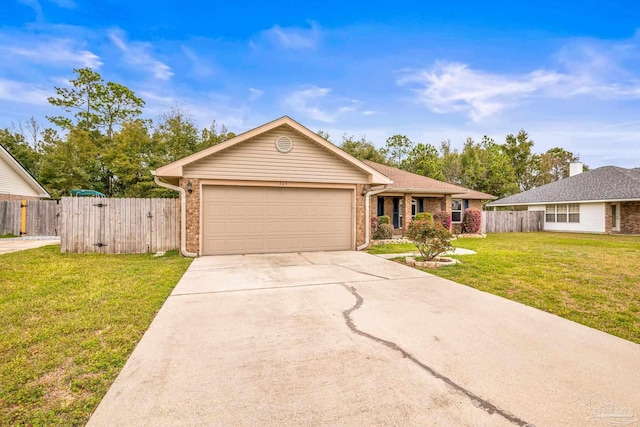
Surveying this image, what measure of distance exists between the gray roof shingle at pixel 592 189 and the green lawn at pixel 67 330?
23756mm

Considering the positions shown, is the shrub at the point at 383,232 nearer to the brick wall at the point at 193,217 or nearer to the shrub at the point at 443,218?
the shrub at the point at 443,218

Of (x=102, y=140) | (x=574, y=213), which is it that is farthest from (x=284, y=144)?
(x=102, y=140)

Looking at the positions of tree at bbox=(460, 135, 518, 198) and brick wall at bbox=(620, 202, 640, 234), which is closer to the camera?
brick wall at bbox=(620, 202, 640, 234)

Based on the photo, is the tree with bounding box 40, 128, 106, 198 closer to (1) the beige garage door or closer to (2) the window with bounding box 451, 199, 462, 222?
(1) the beige garage door

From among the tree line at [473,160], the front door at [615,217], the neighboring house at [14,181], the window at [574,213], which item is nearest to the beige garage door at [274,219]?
the neighboring house at [14,181]

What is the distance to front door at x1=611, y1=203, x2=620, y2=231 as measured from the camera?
767 inches

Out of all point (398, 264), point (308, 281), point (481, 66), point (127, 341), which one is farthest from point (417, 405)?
point (481, 66)

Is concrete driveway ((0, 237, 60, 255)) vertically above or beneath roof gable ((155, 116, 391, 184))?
beneath

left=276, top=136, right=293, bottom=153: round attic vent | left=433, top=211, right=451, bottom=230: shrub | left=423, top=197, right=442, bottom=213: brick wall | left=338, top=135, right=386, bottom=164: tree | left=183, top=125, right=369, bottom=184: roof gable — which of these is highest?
left=338, top=135, right=386, bottom=164: tree

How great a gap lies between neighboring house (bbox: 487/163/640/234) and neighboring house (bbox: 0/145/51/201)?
105 ft

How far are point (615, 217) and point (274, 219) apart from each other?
21.9m

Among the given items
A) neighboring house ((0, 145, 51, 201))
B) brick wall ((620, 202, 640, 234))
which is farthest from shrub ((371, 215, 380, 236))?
neighboring house ((0, 145, 51, 201))

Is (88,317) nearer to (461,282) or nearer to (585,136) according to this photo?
(461,282)

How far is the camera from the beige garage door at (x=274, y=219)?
9.68 metres
